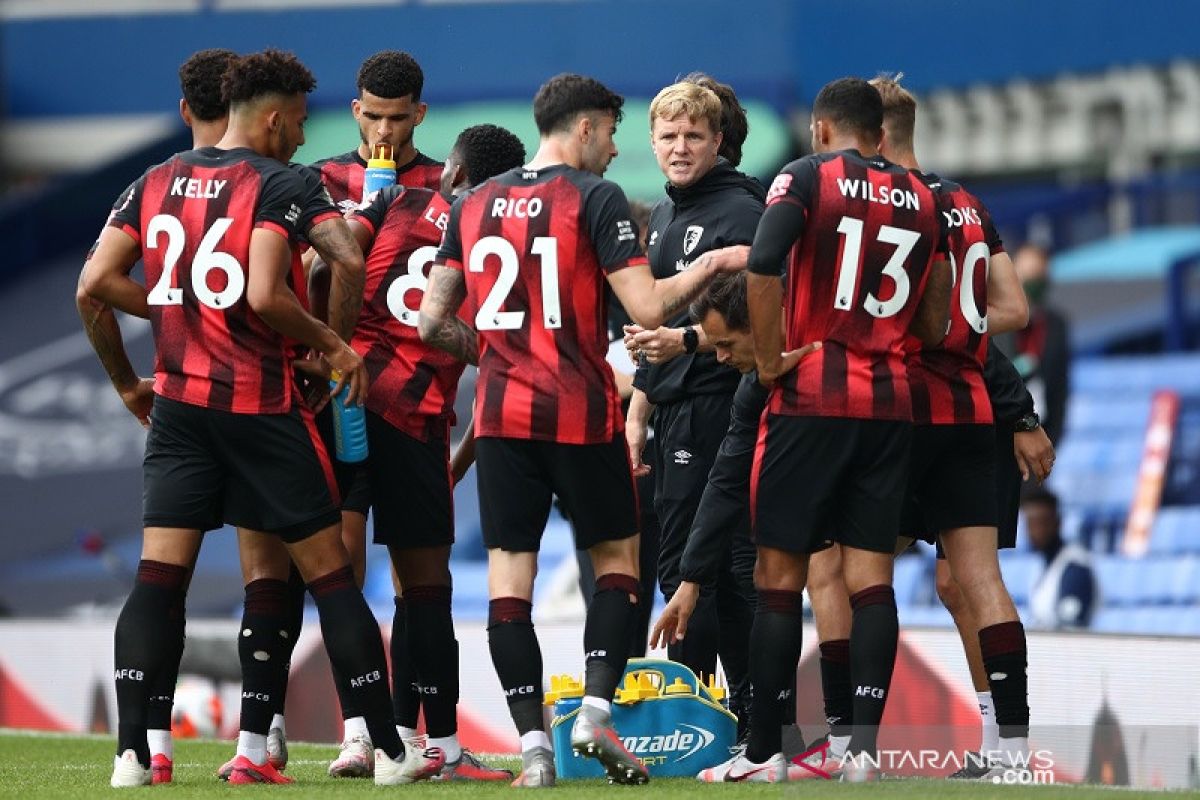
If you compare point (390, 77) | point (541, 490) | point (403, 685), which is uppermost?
point (390, 77)

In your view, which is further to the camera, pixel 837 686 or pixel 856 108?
pixel 837 686

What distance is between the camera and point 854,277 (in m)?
5.99

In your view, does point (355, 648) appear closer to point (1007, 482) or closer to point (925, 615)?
point (1007, 482)

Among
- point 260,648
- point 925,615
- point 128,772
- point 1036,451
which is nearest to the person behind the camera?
point 128,772

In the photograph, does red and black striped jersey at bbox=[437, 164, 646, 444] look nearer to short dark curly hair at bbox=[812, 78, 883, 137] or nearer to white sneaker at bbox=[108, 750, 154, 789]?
short dark curly hair at bbox=[812, 78, 883, 137]

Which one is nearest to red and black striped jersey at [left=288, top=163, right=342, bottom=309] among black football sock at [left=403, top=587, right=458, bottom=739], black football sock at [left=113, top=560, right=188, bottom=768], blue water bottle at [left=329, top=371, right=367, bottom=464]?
blue water bottle at [left=329, top=371, right=367, bottom=464]

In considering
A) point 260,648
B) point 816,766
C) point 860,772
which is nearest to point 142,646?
point 260,648

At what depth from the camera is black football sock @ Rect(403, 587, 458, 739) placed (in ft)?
21.9

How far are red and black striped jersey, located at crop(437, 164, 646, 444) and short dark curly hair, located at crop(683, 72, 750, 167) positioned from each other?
1.33 metres

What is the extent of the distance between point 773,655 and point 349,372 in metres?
1.59

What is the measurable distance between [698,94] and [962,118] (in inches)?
509

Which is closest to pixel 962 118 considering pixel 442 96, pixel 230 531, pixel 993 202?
pixel 993 202

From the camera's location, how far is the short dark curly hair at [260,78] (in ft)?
20.6

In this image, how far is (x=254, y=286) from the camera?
6129mm
